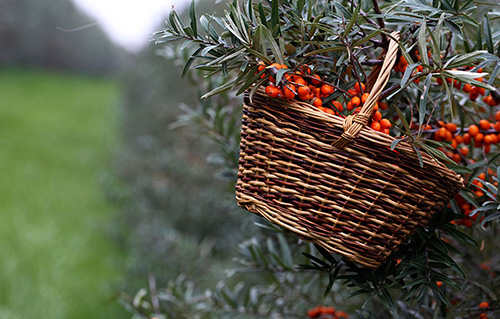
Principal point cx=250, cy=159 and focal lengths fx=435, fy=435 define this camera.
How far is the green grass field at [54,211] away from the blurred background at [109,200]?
10 millimetres

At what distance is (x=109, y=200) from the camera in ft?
13.6

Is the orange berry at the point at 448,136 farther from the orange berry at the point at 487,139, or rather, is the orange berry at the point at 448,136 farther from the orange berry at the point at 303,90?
the orange berry at the point at 303,90

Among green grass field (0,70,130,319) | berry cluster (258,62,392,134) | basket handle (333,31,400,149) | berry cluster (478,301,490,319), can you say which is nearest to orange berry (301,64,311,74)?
berry cluster (258,62,392,134)

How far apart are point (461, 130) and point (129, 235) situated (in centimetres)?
286

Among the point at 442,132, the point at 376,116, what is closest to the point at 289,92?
the point at 376,116

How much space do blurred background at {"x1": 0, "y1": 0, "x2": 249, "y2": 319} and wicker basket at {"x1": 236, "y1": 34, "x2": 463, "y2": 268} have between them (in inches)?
11.1

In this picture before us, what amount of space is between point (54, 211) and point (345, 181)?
3.60m

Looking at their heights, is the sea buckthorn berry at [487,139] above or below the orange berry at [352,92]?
below

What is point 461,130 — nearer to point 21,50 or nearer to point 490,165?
point 490,165

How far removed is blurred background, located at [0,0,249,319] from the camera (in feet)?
7.84

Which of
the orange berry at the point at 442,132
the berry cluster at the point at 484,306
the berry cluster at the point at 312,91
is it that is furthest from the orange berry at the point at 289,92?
the berry cluster at the point at 484,306

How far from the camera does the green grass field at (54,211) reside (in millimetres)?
2457

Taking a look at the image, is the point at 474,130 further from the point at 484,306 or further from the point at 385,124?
the point at 484,306

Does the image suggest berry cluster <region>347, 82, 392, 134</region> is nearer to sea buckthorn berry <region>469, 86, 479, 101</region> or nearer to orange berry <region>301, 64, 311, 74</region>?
orange berry <region>301, 64, 311, 74</region>
